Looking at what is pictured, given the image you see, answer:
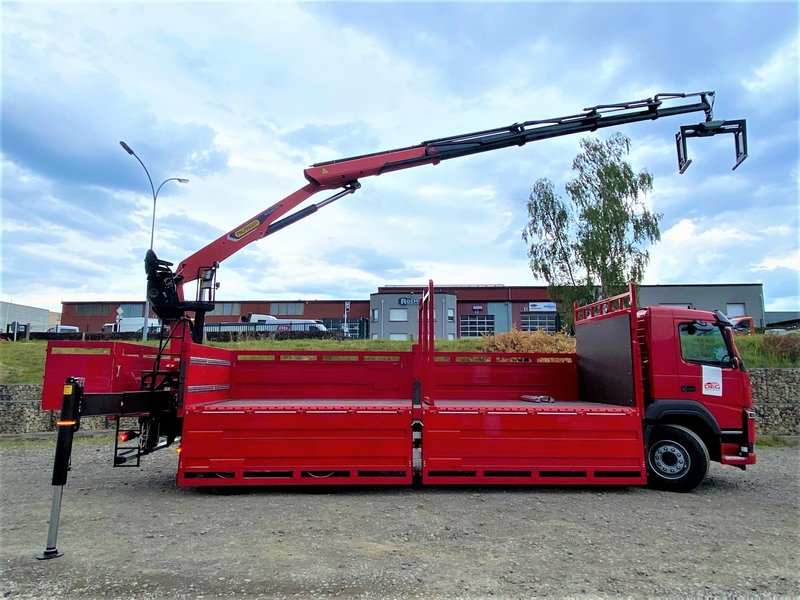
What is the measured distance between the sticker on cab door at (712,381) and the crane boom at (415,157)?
352 cm

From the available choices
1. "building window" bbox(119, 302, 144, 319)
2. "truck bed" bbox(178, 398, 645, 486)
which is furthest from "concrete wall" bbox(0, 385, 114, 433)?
"building window" bbox(119, 302, 144, 319)

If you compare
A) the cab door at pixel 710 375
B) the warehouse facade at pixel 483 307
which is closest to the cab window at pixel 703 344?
the cab door at pixel 710 375

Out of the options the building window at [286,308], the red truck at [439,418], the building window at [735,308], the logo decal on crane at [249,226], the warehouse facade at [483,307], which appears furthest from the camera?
the building window at [286,308]

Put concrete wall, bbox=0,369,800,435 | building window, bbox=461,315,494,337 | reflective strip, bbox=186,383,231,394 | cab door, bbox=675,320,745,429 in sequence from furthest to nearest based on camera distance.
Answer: building window, bbox=461,315,494,337
concrete wall, bbox=0,369,800,435
cab door, bbox=675,320,745,429
reflective strip, bbox=186,383,231,394

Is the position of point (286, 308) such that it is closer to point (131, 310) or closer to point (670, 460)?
point (131, 310)

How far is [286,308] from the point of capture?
62.1m

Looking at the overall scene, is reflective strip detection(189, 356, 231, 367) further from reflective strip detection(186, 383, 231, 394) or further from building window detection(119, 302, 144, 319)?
building window detection(119, 302, 144, 319)

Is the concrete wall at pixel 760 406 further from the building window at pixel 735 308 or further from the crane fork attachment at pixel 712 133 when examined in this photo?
the building window at pixel 735 308

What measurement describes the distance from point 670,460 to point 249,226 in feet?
24.8

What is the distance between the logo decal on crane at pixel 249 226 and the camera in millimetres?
8816

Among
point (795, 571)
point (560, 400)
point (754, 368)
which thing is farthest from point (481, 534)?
point (754, 368)

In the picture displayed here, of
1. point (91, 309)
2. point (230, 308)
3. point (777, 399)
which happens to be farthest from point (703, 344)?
point (91, 309)

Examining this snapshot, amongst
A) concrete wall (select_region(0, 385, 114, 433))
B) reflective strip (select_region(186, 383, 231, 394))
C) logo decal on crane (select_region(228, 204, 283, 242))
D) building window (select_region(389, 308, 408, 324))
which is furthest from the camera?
building window (select_region(389, 308, 408, 324))

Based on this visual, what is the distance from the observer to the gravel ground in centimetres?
398
